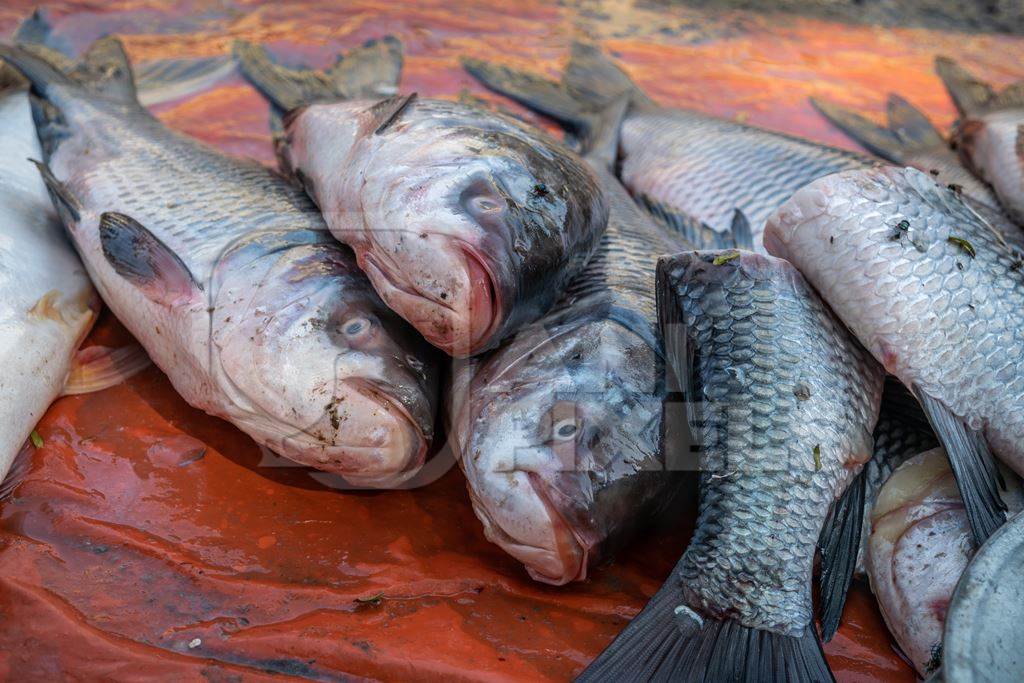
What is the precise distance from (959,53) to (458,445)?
987cm

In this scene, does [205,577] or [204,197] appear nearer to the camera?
[205,577]

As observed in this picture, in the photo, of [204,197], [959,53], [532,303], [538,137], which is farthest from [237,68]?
[959,53]

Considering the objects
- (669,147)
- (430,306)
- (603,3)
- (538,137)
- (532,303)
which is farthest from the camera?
(603,3)

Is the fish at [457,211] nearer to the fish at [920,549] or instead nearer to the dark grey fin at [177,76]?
the fish at [920,549]

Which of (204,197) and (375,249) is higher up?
(375,249)

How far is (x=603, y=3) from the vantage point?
32.9 ft

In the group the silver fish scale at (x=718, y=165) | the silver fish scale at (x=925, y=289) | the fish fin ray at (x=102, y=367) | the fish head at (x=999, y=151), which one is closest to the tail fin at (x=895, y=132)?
the fish head at (x=999, y=151)

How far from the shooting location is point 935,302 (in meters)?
2.72

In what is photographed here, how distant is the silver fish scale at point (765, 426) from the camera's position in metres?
2.48

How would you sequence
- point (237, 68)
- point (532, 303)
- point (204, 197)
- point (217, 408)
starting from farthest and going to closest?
point (237, 68) → point (204, 197) → point (217, 408) → point (532, 303)

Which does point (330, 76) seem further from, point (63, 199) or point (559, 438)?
point (559, 438)

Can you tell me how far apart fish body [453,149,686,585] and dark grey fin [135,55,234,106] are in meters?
4.12

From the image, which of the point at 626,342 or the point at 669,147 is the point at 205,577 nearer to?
the point at 626,342

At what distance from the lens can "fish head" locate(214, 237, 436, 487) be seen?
271 centimetres
